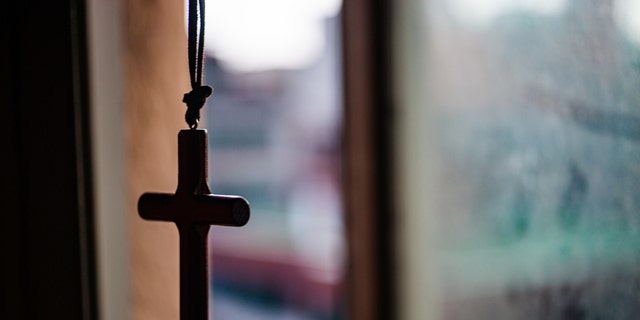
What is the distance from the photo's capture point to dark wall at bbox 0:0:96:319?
0.65 meters

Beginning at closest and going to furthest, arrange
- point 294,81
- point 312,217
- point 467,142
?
point 467,142 → point 312,217 → point 294,81

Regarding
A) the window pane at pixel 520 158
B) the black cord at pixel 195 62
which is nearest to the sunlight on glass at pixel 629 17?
the window pane at pixel 520 158

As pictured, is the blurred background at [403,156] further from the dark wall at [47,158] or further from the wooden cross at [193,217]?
the wooden cross at [193,217]

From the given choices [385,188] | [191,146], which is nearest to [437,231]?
[385,188]

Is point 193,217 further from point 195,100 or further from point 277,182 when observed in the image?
point 277,182

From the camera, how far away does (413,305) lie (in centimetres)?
109

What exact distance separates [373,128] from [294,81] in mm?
6797

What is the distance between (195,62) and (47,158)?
260 millimetres

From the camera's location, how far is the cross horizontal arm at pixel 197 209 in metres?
0.45

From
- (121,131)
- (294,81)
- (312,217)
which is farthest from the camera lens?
(294,81)

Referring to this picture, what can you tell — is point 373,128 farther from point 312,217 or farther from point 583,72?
point 312,217

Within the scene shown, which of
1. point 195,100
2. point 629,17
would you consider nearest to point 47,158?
point 195,100

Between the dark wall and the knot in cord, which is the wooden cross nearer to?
the knot in cord

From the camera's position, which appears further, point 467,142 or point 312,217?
point 312,217
